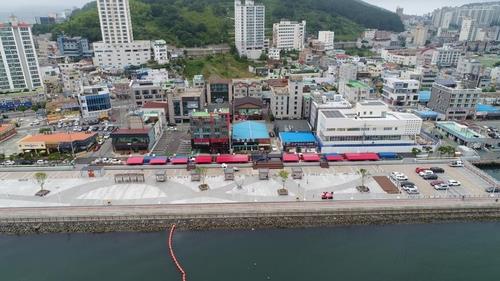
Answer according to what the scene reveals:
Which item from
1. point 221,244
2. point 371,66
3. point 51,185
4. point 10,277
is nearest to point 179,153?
point 51,185

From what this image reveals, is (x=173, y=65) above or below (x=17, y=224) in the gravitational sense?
above

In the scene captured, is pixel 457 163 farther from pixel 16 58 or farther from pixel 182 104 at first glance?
pixel 16 58

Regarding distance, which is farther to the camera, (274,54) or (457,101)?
(274,54)

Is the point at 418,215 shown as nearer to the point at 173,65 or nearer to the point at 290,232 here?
the point at 290,232

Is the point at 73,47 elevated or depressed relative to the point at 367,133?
elevated

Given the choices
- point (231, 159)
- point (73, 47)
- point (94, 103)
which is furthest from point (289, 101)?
point (73, 47)

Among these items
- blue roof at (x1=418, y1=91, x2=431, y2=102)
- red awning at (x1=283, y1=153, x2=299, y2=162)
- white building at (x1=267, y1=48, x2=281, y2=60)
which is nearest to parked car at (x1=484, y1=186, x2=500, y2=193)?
red awning at (x1=283, y1=153, x2=299, y2=162)
